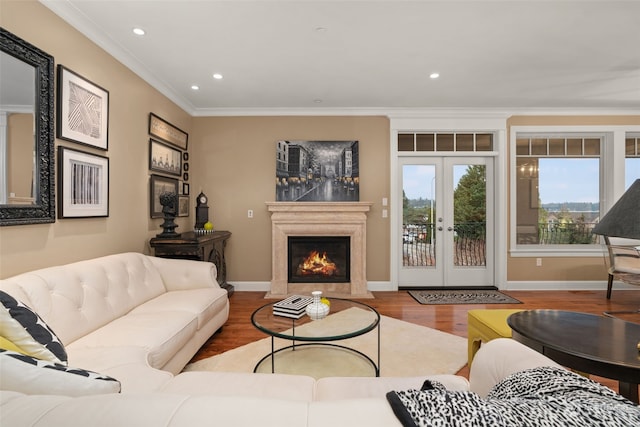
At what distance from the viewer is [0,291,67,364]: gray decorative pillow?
1129mm

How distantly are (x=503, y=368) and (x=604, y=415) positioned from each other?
617 millimetres

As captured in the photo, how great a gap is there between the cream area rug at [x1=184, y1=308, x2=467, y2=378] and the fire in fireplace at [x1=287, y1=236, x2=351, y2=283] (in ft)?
5.21

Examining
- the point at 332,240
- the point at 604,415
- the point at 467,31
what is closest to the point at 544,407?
the point at 604,415

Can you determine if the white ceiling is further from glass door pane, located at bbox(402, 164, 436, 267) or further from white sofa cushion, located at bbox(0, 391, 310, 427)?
white sofa cushion, located at bbox(0, 391, 310, 427)

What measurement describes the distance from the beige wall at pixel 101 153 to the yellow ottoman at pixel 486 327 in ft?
9.88

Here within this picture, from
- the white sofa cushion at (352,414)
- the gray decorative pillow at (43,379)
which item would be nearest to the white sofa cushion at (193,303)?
the gray decorative pillow at (43,379)

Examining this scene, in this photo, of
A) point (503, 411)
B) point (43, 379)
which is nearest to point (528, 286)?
point (503, 411)

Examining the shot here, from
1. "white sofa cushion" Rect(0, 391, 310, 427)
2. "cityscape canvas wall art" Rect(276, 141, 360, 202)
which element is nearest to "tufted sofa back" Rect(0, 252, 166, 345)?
"white sofa cushion" Rect(0, 391, 310, 427)

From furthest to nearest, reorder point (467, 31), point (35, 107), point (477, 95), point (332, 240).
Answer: point (332, 240)
point (477, 95)
point (467, 31)
point (35, 107)

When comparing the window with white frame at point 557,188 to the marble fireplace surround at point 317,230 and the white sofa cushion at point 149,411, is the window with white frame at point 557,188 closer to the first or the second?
the marble fireplace surround at point 317,230

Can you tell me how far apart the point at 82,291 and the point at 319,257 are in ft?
9.55

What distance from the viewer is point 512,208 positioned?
446 cm

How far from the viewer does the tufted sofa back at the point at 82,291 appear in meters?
1.65

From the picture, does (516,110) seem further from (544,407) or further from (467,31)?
(544,407)
